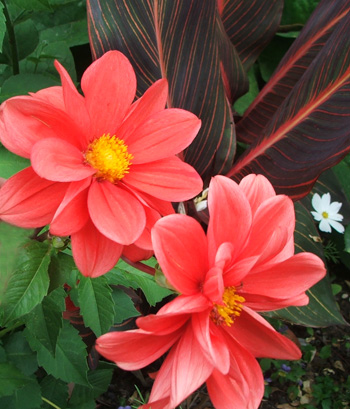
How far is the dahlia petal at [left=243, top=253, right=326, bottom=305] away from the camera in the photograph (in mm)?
588

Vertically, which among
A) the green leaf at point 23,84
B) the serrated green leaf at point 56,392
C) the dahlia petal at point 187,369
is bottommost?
the serrated green leaf at point 56,392

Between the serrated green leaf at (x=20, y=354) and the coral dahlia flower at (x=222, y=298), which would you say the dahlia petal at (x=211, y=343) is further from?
the serrated green leaf at (x=20, y=354)

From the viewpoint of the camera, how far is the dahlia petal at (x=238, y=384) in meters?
0.57

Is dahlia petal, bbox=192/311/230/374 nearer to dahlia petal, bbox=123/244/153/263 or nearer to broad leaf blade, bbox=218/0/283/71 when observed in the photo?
dahlia petal, bbox=123/244/153/263

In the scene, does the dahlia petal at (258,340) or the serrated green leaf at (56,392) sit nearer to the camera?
the dahlia petal at (258,340)

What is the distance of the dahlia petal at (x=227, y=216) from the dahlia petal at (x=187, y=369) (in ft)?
0.29

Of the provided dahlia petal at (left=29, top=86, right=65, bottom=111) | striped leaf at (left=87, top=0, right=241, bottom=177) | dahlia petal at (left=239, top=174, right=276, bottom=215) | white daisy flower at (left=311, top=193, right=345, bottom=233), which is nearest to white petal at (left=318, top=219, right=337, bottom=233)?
white daisy flower at (left=311, top=193, right=345, bottom=233)

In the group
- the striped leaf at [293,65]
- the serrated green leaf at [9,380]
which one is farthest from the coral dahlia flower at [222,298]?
the striped leaf at [293,65]

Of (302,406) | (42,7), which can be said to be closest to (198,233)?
(42,7)

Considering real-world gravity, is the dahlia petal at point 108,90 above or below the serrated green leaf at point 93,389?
above

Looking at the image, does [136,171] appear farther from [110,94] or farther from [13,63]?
[13,63]

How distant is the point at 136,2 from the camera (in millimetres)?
1366

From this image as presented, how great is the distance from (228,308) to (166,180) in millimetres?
157

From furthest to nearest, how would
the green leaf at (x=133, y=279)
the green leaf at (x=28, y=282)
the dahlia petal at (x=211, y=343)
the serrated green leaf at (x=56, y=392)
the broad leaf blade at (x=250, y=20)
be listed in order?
1. the broad leaf blade at (x=250, y=20)
2. the serrated green leaf at (x=56, y=392)
3. the green leaf at (x=133, y=279)
4. the green leaf at (x=28, y=282)
5. the dahlia petal at (x=211, y=343)
